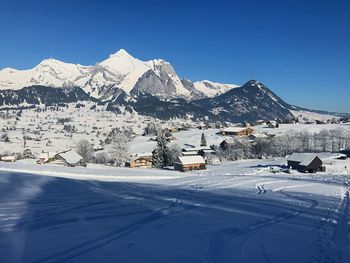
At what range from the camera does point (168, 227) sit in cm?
1412

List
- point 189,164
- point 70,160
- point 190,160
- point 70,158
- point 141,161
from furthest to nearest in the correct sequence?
point 141,161, point 70,158, point 70,160, point 190,160, point 189,164

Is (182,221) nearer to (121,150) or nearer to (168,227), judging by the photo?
(168,227)

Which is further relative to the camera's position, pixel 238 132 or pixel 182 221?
pixel 238 132

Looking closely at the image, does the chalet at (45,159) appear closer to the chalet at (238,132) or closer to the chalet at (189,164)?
the chalet at (189,164)

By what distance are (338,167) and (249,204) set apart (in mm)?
58084

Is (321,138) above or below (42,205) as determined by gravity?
above

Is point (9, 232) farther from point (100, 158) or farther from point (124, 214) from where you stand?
point (100, 158)

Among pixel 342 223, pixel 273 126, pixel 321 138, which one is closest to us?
pixel 342 223

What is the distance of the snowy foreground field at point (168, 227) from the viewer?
416 inches

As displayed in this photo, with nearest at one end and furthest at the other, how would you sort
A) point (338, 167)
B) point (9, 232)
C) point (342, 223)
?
point (9, 232)
point (342, 223)
point (338, 167)

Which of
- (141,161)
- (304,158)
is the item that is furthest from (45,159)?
(304,158)

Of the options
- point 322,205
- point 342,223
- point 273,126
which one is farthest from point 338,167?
point 273,126

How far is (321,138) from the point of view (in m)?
125

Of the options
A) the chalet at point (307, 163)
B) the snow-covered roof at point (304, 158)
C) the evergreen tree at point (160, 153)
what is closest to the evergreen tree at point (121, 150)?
the evergreen tree at point (160, 153)
